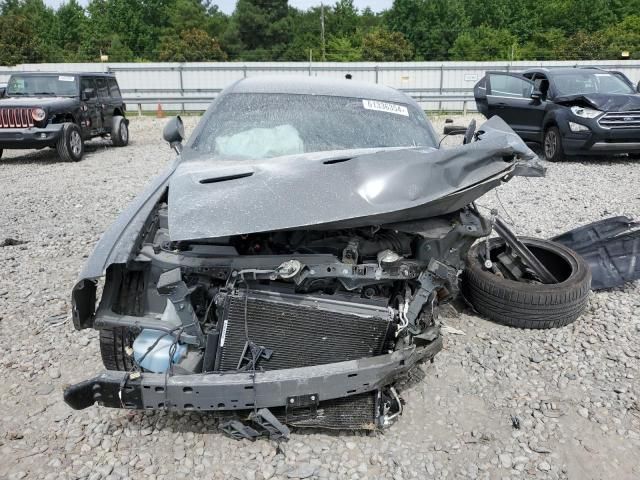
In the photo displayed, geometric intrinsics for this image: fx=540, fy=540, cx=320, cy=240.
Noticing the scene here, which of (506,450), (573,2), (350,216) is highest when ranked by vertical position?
(573,2)

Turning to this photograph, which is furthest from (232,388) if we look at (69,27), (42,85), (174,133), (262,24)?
(69,27)

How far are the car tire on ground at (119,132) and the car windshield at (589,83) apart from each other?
9837 millimetres

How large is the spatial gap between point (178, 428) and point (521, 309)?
245cm

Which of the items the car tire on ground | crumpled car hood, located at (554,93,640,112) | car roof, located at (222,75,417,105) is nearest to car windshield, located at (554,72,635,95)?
crumpled car hood, located at (554,93,640,112)

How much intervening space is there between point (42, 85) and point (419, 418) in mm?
11643

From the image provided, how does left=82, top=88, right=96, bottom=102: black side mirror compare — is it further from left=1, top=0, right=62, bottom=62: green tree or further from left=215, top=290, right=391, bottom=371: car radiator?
left=1, top=0, right=62, bottom=62: green tree

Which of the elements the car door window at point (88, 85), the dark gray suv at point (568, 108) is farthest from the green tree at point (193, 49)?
the dark gray suv at point (568, 108)

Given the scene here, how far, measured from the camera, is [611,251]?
4535 millimetres

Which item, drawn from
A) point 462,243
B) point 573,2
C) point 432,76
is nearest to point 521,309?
point 462,243

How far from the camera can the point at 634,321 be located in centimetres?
407

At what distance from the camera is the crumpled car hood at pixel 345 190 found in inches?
96.9

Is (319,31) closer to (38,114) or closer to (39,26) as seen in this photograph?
(39,26)

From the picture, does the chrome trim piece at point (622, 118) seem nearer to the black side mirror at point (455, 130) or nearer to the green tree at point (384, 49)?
the black side mirror at point (455, 130)

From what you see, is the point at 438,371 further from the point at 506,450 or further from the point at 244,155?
the point at 244,155
